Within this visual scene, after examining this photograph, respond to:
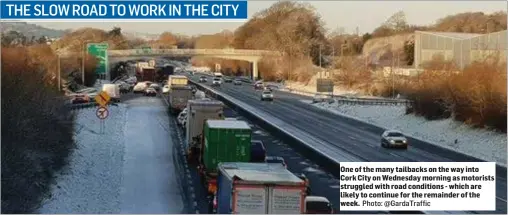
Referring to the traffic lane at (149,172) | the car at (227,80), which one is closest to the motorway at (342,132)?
the traffic lane at (149,172)

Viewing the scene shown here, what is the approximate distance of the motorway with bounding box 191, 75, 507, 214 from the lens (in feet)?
114

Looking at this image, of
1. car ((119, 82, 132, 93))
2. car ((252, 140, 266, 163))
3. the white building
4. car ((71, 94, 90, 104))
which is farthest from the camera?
car ((119, 82, 132, 93))

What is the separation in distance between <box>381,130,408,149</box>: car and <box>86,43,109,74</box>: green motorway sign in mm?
35810

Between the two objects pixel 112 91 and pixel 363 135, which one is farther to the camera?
pixel 112 91

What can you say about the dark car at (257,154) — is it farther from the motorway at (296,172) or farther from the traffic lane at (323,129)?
the traffic lane at (323,129)

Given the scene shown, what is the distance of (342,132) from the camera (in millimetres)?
49219

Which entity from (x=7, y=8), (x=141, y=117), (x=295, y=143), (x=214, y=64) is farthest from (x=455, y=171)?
(x=214, y=64)

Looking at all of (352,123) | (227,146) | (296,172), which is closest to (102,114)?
(296,172)

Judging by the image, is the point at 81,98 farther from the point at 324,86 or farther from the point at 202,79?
the point at 202,79

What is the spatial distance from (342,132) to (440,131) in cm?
572

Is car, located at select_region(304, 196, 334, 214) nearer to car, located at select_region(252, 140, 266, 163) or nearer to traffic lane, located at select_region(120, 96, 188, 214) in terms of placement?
traffic lane, located at select_region(120, 96, 188, 214)

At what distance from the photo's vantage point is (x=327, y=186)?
975 inches

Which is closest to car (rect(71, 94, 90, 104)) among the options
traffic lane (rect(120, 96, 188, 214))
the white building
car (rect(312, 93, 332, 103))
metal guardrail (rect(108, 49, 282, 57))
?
traffic lane (rect(120, 96, 188, 214))

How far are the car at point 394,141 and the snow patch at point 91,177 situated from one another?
12.5m
